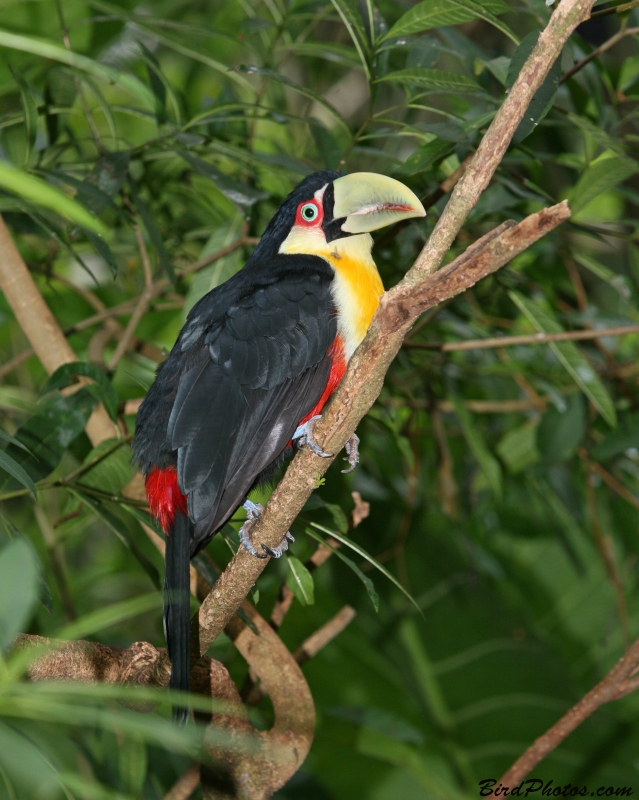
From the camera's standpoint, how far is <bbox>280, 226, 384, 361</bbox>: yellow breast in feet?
7.17

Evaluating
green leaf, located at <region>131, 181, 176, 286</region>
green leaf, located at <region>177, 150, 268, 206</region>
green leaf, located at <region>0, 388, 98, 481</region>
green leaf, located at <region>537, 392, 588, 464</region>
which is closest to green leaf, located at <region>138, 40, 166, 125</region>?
green leaf, located at <region>177, 150, 268, 206</region>

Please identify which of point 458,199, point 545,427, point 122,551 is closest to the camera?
point 458,199

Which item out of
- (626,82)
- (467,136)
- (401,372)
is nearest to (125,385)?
(401,372)

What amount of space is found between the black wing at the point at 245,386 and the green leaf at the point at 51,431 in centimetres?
28

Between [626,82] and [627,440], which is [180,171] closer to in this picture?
[626,82]

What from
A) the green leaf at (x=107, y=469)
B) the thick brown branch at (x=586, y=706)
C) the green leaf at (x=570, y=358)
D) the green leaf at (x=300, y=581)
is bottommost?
the thick brown branch at (x=586, y=706)

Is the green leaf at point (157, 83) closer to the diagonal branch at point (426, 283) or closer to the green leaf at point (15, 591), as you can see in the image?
the diagonal branch at point (426, 283)

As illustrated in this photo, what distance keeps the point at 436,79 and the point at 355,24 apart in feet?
0.77

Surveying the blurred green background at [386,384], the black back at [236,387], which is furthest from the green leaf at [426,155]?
the black back at [236,387]

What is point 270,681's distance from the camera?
6.52ft

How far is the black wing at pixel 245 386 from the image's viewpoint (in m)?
1.96

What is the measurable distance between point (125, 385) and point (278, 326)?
1486mm

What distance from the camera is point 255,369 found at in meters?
2.09

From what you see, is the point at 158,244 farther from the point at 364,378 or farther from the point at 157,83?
the point at 364,378
